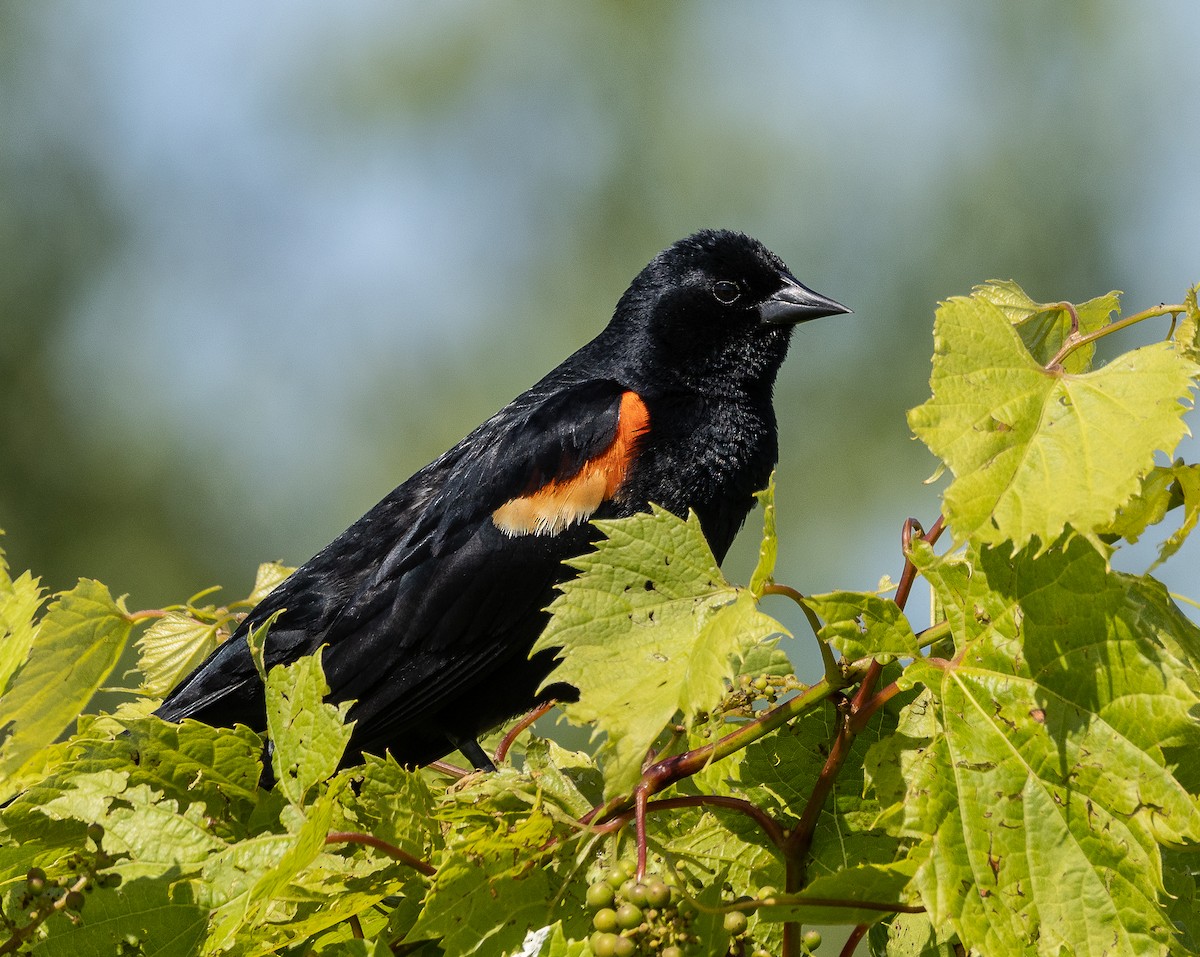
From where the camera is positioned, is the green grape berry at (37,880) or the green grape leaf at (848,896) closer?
the green grape leaf at (848,896)

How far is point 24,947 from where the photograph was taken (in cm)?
112

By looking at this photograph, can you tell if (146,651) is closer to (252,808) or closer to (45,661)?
(45,661)

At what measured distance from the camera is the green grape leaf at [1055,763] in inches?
37.4

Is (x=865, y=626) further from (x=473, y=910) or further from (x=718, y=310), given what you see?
(x=718, y=310)

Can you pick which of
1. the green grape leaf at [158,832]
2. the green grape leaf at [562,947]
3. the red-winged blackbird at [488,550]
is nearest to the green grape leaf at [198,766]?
the green grape leaf at [158,832]

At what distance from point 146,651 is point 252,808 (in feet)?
2.94

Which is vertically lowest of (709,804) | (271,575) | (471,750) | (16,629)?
(709,804)

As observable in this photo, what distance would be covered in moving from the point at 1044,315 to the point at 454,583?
1496 mm

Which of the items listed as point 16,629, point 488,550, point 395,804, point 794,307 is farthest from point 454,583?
point 395,804

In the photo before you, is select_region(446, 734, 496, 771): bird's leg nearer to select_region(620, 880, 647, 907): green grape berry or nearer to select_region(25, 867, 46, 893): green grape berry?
select_region(25, 867, 46, 893): green grape berry

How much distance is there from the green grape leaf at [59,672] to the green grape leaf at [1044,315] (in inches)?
44.4

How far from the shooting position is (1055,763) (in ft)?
3.25

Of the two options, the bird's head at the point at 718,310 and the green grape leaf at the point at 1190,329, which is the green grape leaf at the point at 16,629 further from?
the bird's head at the point at 718,310

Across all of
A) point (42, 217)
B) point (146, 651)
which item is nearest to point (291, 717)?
point (146, 651)
